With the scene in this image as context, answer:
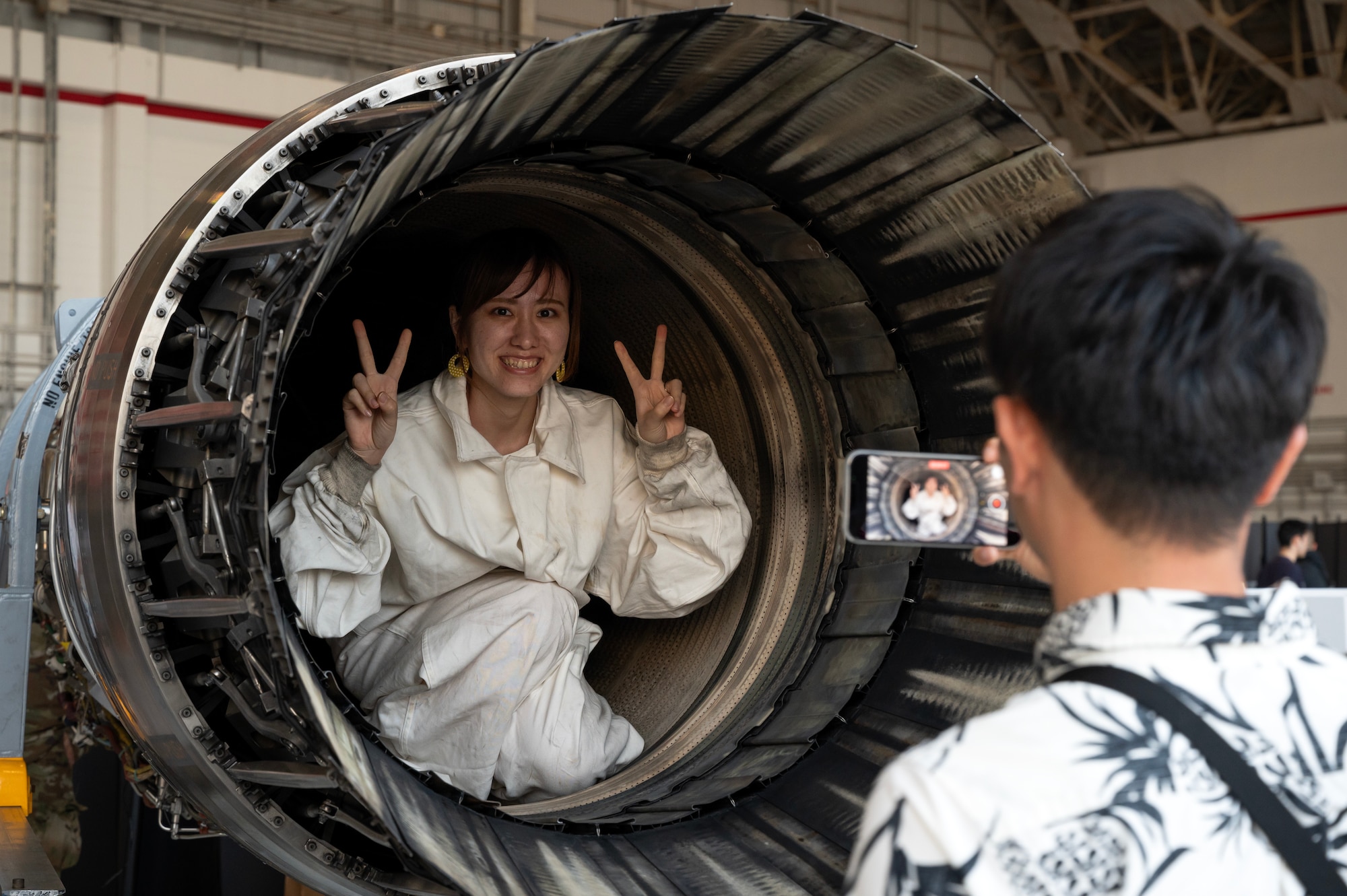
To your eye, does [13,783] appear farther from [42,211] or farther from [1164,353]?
[42,211]

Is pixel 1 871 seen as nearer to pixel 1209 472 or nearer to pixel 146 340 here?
pixel 146 340

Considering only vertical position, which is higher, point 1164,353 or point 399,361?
point 399,361

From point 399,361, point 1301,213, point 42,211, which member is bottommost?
point 399,361

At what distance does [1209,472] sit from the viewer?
75 cm

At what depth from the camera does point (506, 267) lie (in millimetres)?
2387

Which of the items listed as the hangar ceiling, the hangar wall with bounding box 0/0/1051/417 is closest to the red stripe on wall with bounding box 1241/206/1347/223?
the hangar ceiling

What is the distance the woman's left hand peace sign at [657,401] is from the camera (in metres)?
2.37

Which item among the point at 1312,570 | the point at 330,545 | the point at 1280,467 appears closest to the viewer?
the point at 1280,467

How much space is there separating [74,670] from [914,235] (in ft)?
5.51

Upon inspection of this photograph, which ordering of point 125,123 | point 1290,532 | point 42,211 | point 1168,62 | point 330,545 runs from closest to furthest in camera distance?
point 330,545, point 1290,532, point 42,211, point 125,123, point 1168,62

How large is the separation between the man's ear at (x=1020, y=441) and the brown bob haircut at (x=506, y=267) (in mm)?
1684

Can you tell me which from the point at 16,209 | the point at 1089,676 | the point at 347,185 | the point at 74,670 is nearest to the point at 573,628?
the point at 74,670

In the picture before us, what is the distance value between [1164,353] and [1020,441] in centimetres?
11

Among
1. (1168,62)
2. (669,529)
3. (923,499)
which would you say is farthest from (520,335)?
(1168,62)
